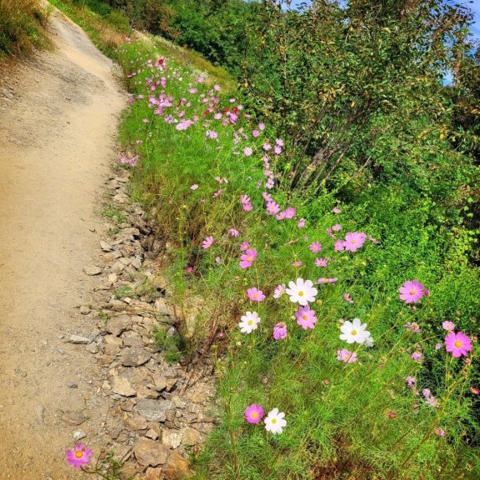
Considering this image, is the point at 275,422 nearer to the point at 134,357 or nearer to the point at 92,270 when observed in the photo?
the point at 134,357

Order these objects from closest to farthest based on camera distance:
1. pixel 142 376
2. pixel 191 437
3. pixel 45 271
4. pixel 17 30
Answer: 1. pixel 191 437
2. pixel 142 376
3. pixel 45 271
4. pixel 17 30

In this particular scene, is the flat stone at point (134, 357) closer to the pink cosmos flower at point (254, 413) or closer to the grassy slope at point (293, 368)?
the grassy slope at point (293, 368)

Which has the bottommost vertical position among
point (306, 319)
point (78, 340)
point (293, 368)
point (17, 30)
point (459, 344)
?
point (78, 340)

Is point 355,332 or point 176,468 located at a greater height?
point 355,332

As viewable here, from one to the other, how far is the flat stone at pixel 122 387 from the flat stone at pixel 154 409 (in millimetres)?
74

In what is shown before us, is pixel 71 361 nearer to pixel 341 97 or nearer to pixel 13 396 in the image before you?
pixel 13 396

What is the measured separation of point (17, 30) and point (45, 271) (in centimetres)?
627

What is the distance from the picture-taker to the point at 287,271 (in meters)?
2.87

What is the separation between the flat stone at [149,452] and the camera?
182 cm

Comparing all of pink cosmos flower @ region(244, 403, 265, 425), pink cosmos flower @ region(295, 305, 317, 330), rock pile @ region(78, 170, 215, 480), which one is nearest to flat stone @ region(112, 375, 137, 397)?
rock pile @ region(78, 170, 215, 480)

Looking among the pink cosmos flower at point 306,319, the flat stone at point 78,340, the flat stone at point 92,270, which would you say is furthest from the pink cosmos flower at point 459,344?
the flat stone at point 92,270

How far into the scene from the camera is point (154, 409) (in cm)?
210

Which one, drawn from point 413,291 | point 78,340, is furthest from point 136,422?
point 413,291

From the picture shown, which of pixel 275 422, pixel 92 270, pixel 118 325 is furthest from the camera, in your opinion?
pixel 92 270
